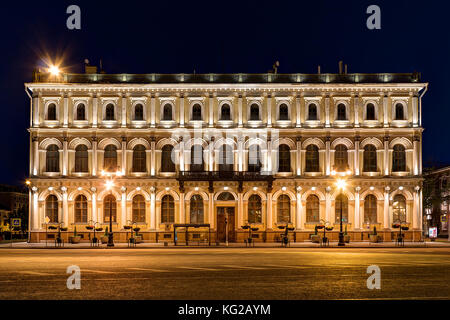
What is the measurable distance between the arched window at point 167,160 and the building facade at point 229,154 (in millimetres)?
90

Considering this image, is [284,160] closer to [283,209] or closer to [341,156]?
[283,209]

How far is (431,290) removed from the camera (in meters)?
14.2

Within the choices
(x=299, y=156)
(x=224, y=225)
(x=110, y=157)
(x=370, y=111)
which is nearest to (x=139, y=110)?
(x=110, y=157)

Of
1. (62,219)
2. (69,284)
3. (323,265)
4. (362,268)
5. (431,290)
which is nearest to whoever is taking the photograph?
(431,290)

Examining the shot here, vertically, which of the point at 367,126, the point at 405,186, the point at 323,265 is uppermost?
the point at 367,126

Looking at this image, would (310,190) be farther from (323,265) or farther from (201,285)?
(201,285)

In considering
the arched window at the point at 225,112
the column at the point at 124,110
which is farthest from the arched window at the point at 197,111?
the column at the point at 124,110

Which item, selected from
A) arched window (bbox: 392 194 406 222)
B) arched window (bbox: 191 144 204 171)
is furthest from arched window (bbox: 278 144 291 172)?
arched window (bbox: 392 194 406 222)

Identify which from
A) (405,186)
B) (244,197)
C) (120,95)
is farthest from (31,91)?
(405,186)

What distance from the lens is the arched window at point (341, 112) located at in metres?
49.9

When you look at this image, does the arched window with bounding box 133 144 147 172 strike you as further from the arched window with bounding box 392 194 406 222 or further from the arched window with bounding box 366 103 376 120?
the arched window with bounding box 392 194 406 222

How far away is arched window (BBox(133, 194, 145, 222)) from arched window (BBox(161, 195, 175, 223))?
1795 mm

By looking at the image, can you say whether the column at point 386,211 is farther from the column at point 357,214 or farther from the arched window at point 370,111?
the arched window at point 370,111
